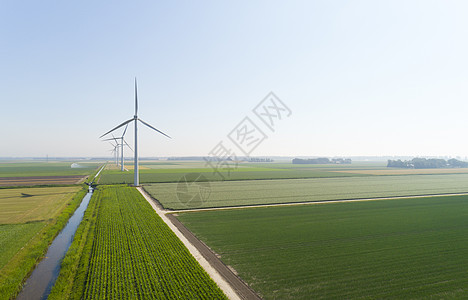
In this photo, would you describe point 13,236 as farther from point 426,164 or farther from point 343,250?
point 426,164

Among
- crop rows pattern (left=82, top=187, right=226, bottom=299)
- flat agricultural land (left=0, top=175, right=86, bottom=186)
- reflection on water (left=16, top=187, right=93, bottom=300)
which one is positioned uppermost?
flat agricultural land (left=0, top=175, right=86, bottom=186)

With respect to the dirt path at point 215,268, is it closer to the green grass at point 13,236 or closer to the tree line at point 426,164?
the green grass at point 13,236

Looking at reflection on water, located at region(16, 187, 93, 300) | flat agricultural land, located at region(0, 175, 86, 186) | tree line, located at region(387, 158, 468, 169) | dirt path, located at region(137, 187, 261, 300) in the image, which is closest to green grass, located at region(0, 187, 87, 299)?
reflection on water, located at region(16, 187, 93, 300)

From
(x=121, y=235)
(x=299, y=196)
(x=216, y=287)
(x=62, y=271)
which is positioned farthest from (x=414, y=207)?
(x=62, y=271)

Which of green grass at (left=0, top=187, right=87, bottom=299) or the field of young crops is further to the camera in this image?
green grass at (left=0, top=187, right=87, bottom=299)

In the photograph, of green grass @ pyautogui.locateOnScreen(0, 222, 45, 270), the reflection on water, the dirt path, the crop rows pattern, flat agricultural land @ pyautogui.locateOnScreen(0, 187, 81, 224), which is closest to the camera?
the crop rows pattern

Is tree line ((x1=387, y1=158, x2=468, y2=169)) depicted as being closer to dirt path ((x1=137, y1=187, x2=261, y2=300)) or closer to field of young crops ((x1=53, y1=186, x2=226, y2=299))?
dirt path ((x1=137, y1=187, x2=261, y2=300))

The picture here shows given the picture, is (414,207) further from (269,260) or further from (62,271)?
(62,271)
